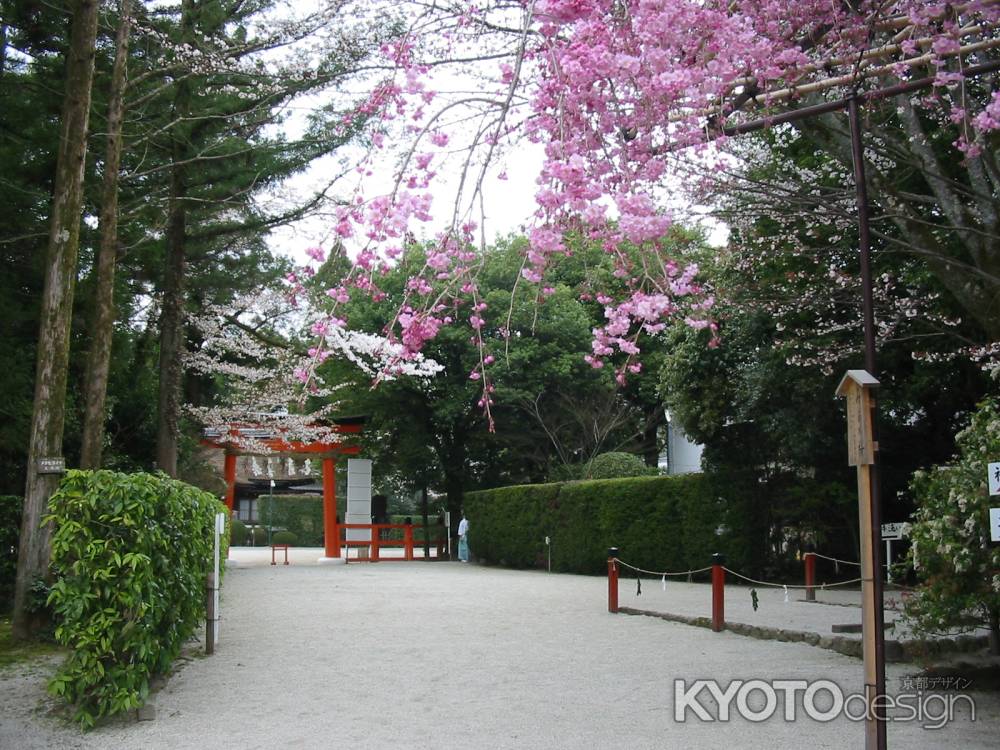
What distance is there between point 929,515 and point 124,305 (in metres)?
12.2

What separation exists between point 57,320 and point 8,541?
354 centimetres

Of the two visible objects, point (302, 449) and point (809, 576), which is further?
point (302, 449)

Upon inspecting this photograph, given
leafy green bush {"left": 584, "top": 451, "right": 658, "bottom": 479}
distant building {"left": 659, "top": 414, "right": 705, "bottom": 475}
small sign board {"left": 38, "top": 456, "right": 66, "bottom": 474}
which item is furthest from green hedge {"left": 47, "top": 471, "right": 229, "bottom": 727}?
distant building {"left": 659, "top": 414, "right": 705, "bottom": 475}

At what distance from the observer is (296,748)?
591 centimetres

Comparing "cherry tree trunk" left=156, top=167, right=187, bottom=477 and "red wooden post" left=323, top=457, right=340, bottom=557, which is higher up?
"cherry tree trunk" left=156, top=167, right=187, bottom=477

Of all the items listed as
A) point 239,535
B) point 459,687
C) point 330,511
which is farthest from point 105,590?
point 239,535

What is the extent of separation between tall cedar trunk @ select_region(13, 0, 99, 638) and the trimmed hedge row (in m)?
12.0

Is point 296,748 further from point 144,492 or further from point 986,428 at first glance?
point 986,428

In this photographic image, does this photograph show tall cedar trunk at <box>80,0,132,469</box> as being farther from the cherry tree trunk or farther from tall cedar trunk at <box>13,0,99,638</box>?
the cherry tree trunk

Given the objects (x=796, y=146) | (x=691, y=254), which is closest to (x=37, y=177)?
(x=691, y=254)

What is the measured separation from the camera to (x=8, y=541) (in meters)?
11.9

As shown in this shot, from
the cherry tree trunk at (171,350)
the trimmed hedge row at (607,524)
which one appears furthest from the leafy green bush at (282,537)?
the cherry tree trunk at (171,350)

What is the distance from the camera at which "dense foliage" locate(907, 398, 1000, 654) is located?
667 centimetres

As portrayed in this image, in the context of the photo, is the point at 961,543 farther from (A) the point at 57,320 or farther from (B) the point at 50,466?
(A) the point at 57,320
